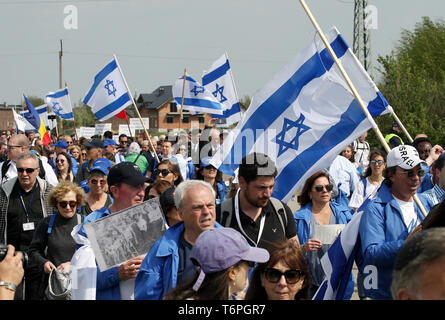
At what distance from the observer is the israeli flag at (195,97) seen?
15273 millimetres

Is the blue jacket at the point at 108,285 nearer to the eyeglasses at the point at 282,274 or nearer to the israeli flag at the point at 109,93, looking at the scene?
the eyeglasses at the point at 282,274

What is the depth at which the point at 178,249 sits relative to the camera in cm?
386

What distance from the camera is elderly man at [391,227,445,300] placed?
6.63ft

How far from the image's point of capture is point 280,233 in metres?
4.76

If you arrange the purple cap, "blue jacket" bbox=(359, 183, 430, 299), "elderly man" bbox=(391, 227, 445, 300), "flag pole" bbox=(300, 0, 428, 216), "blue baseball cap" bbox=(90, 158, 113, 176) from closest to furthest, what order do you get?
"elderly man" bbox=(391, 227, 445, 300)
the purple cap
"blue jacket" bbox=(359, 183, 430, 299)
"flag pole" bbox=(300, 0, 428, 216)
"blue baseball cap" bbox=(90, 158, 113, 176)

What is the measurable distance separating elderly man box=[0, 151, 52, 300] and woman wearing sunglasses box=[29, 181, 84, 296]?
918 millimetres

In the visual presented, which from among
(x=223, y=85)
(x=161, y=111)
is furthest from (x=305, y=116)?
(x=161, y=111)

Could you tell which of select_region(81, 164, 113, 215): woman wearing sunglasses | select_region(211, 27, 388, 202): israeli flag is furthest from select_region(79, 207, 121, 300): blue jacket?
select_region(81, 164, 113, 215): woman wearing sunglasses

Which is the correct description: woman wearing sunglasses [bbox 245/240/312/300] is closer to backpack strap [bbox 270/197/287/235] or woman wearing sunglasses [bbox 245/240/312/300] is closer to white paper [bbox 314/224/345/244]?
backpack strap [bbox 270/197/287/235]

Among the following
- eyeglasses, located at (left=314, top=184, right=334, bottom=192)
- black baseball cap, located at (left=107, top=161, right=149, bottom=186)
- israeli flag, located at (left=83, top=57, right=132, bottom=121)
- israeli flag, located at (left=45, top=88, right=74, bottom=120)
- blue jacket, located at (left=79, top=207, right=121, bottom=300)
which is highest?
israeli flag, located at (left=45, top=88, right=74, bottom=120)

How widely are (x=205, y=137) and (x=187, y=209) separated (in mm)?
9021

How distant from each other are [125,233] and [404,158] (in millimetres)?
2008

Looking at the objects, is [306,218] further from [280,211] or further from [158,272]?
[158,272]
